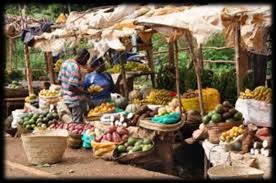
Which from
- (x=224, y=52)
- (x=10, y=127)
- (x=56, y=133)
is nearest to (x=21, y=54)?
(x=224, y=52)

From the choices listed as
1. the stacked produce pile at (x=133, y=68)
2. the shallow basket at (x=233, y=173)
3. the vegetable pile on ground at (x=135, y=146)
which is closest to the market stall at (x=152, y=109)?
the vegetable pile on ground at (x=135, y=146)

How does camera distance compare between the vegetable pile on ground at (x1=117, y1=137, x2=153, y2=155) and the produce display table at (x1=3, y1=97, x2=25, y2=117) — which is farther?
the produce display table at (x1=3, y1=97, x2=25, y2=117)

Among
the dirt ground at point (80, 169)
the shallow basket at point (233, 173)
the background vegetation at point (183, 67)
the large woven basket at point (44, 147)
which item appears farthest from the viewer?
the background vegetation at point (183, 67)

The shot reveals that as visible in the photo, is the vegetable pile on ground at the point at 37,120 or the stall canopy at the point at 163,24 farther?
the vegetable pile on ground at the point at 37,120

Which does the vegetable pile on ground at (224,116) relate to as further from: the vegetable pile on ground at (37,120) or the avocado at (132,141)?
the vegetable pile on ground at (37,120)

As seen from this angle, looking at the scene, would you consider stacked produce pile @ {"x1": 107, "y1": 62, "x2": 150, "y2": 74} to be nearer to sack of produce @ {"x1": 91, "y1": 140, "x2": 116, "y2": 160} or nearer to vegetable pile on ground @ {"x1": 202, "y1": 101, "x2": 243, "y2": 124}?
sack of produce @ {"x1": 91, "y1": 140, "x2": 116, "y2": 160}

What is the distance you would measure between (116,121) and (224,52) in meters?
11.6

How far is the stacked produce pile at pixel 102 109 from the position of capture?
393 inches

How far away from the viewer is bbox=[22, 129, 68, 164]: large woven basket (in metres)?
8.38

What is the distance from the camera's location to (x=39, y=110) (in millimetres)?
11578

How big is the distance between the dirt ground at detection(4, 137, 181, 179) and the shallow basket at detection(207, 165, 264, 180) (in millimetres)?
1334

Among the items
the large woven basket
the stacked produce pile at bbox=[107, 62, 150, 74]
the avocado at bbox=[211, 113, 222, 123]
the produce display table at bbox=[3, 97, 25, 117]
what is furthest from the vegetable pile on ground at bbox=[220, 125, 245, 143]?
the produce display table at bbox=[3, 97, 25, 117]

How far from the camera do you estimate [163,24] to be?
774 centimetres

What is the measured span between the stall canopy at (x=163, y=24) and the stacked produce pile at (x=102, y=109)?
1.23 metres
